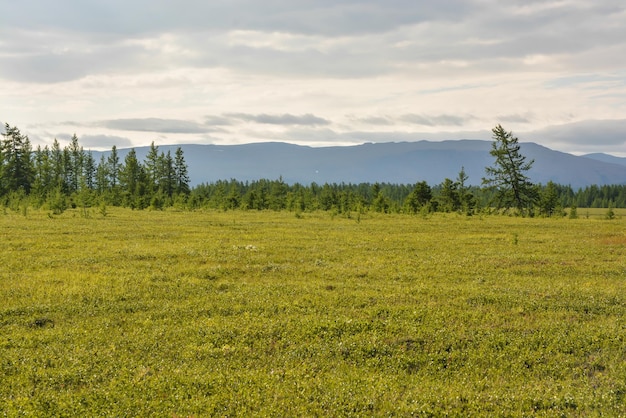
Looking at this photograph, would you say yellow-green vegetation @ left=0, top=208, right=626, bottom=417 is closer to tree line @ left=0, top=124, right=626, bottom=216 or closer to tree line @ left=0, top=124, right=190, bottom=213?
tree line @ left=0, top=124, right=626, bottom=216

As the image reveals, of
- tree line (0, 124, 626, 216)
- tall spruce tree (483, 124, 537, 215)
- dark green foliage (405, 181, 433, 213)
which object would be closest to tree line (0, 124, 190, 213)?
tree line (0, 124, 626, 216)

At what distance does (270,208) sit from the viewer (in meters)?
88.2

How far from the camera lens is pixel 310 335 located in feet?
42.7

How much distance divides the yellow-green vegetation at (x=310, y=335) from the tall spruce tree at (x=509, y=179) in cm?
4822

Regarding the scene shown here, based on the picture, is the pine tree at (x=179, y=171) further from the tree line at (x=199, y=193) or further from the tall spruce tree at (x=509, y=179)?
the tall spruce tree at (x=509, y=179)

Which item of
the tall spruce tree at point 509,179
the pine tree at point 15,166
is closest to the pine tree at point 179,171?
the pine tree at point 15,166

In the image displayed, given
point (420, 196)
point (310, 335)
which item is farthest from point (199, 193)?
point (310, 335)

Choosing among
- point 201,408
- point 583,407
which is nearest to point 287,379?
point 201,408

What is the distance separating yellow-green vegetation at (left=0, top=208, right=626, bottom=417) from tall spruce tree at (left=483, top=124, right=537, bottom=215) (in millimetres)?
48224

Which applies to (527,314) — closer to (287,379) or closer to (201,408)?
(287,379)

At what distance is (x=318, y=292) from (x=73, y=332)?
8.49 meters

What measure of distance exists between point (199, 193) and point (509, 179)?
6492cm

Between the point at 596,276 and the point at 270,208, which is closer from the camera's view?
the point at 596,276

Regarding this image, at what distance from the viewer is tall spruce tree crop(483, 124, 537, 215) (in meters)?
70.4
